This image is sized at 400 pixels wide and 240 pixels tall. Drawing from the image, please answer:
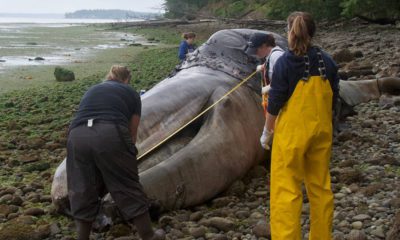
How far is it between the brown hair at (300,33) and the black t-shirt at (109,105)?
154cm

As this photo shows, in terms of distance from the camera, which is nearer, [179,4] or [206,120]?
[206,120]

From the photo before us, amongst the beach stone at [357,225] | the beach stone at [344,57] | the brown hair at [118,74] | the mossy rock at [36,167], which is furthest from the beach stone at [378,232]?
the beach stone at [344,57]

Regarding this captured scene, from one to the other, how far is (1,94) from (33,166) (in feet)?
27.4

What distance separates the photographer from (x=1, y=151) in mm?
8547

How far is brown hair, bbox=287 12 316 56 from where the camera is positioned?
13.2 feet

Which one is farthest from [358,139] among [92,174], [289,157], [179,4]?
[179,4]

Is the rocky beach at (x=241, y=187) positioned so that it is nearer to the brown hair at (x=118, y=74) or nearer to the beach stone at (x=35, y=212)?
the beach stone at (x=35, y=212)

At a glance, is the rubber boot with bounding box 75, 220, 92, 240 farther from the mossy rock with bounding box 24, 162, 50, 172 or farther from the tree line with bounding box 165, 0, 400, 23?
the tree line with bounding box 165, 0, 400, 23

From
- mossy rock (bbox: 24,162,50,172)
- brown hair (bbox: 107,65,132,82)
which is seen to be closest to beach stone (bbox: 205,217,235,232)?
brown hair (bbox: 107,65,132,82)

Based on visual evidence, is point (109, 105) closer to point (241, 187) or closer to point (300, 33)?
point (300, 33)

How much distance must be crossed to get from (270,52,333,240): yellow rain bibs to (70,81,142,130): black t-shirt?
4.48ft

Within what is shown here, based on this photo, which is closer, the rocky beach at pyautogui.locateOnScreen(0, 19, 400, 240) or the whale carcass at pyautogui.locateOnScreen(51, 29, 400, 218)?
the rocky beach at pyautogui.locateOnScreen(0, 19, 400, 240)

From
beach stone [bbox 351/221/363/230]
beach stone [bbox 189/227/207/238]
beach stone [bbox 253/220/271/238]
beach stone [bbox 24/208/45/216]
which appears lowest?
beach stone [bbox 24/208/45/216]

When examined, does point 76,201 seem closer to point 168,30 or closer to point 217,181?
point 217,181
